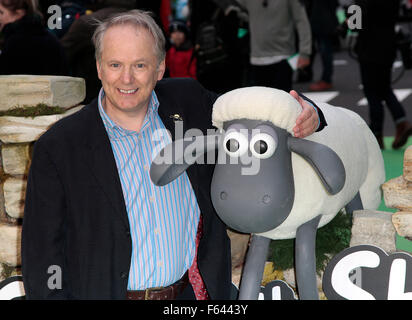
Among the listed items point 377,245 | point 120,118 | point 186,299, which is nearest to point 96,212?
point 120,118

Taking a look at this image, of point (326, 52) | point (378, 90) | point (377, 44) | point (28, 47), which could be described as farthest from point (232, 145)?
point (326, 52)

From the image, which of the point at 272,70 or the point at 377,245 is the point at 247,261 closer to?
the point at 377,245

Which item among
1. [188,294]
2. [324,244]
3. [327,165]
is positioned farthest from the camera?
[324,244]

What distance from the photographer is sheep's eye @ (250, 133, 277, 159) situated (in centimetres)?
222

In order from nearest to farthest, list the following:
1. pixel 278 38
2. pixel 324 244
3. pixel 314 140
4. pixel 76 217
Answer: pixel 76 217
pixel 314 140
pixel 324 244
pixel 278 38

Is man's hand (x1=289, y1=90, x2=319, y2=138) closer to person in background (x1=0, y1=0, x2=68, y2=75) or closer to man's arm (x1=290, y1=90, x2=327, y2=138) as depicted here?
man's arm (x1=290, y1=90, x2=327, y2=138)

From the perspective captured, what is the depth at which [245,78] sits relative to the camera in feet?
23.7

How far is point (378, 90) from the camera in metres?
5.89

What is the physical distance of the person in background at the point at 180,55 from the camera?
6.28m

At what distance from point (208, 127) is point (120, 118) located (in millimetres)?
353

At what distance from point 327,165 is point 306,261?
43cm

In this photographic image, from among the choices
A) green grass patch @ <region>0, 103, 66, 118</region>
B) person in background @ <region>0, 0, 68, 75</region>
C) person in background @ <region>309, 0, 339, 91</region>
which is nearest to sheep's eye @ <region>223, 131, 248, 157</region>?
green grass patch @ <region>0, 103, 66, 118</region>

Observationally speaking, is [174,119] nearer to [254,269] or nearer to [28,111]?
[254,269]

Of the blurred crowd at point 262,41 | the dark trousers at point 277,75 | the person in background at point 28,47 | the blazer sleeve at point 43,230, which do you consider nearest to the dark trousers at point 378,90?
the blurred crowd at point 262,41
